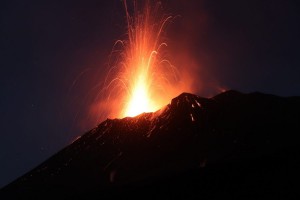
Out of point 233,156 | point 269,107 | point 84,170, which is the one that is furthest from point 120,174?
point 269,107

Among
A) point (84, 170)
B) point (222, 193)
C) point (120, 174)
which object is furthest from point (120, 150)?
point (222, 193)

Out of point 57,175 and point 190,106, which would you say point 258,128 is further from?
point 57,175

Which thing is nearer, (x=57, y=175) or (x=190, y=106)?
(x=57, y=175)

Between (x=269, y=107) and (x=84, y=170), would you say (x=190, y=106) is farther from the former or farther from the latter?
(x=84, y=170)

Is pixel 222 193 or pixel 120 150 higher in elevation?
pixel 120 150

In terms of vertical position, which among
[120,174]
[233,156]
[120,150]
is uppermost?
→ [120,150]

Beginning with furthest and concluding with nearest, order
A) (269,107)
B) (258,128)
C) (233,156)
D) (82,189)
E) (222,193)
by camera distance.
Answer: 1. (269,107)
2. (258,128)
3. (82,189)
4. (233,156)
5. (222,193)

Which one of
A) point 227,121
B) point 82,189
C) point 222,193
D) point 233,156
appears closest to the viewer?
point 222,193
